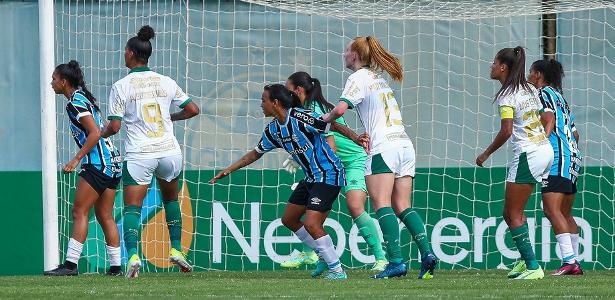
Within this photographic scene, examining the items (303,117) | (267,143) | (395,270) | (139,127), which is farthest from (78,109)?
(395,270)

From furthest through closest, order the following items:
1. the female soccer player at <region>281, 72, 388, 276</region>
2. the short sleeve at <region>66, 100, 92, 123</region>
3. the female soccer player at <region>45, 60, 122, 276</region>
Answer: the female soccer player at <region>281, 72, 388, 276</region>
the female soccer player at <region>45, 60, 122, 276</region>
the short sleeve at <region>66, 100, 92, 123</region>

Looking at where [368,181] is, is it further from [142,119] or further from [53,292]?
[53,292]

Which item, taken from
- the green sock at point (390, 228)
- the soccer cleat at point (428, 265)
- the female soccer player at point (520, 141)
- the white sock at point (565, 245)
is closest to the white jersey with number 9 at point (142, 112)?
the green sock at point (390, 228)

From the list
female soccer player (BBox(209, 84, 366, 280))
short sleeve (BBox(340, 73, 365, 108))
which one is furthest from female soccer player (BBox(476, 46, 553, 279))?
female soccer player (BBox(209, 84, 366, 280))

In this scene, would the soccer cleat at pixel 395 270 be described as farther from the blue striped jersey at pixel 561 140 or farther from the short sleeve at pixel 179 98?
the short sleeve at pixel 179 98

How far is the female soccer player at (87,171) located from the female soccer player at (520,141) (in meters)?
2.76

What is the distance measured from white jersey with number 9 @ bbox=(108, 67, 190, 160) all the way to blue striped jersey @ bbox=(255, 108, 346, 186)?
949 mm

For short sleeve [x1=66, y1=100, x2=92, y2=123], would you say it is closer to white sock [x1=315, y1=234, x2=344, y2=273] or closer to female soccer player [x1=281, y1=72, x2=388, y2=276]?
female soccer player [x1=281, y1=72, x2=388, y2=276]

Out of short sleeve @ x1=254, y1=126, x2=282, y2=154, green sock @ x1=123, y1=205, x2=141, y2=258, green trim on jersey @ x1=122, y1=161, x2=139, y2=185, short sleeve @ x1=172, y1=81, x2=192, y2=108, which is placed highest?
short sleeve @ x1=172, y1=81, x2=192, y2=108

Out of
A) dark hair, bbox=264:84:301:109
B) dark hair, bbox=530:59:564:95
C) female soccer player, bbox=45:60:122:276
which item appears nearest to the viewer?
dark hair, bbox=264:84:301:109

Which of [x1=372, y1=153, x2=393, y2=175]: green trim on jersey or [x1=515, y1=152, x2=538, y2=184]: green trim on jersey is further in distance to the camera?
[x1=515, y1=152, x2=538, y2=184]: green trim on jersey

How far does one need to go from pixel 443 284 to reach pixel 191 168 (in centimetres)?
462

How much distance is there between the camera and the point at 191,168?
13.1 m

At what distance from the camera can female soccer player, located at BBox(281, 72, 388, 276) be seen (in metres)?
10.5
